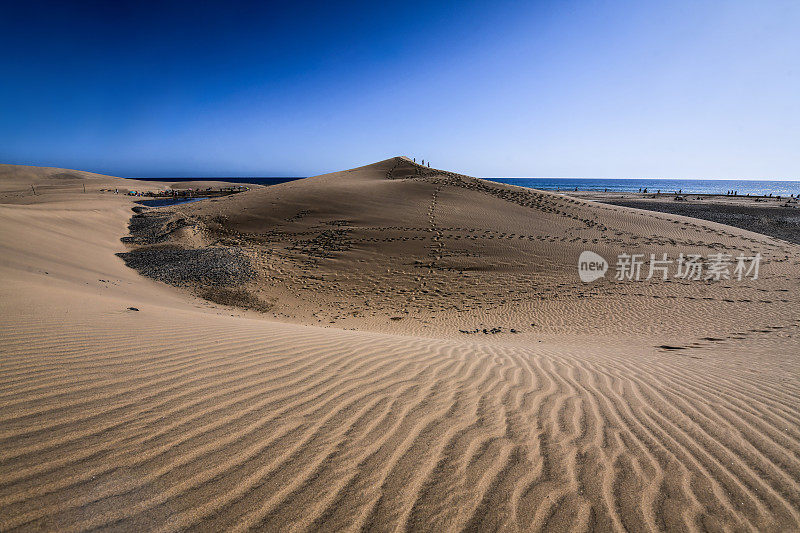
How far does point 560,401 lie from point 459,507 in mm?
1936

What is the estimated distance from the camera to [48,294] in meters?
5.93

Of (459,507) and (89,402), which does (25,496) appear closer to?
(89,402)

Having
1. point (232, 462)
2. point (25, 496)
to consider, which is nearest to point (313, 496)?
point (232, 462)

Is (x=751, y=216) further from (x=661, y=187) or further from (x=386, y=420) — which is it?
(x=661, y=187)

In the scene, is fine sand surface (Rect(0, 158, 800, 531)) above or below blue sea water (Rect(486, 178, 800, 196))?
below

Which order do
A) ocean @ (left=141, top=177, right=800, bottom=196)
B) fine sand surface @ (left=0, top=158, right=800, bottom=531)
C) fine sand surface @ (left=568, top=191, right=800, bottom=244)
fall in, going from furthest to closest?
ocean @ (left=141, top=177, right=800, bottom=196), fine sand surface @ (left=568, top=191, right=800, bottom=244), fine sand surface @ (left=0, top=158, right=800, bottom=531)

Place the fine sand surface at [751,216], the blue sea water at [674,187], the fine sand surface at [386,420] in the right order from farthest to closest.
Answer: the blue sea water at [674,187], the fine sand surface at [751,216], the fine sand surface at [386,420]

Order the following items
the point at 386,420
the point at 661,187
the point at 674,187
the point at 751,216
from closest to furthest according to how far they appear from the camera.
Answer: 1. the point at 386,420
2. the point at 751,216
3. the point at 661,187
4. the point at 674,187

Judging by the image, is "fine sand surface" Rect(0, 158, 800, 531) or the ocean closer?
"fine sand surface" Rect(0, 158, 800, 531)

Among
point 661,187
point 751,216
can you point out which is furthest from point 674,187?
point 751,216

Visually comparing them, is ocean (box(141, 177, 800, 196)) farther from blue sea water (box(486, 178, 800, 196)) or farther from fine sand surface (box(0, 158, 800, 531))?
fine sand surface (box(0, 158, 800, 531))

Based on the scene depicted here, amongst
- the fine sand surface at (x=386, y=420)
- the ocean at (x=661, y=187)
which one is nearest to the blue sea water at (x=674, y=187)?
the ocean at (x=661, y=187)

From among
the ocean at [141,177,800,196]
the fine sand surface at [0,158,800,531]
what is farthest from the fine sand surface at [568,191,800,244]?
the ocean at [141,177,800,196]

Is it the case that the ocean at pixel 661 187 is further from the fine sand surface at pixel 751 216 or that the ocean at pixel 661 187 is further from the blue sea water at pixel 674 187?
the fine sand surface at pixel 751 216
